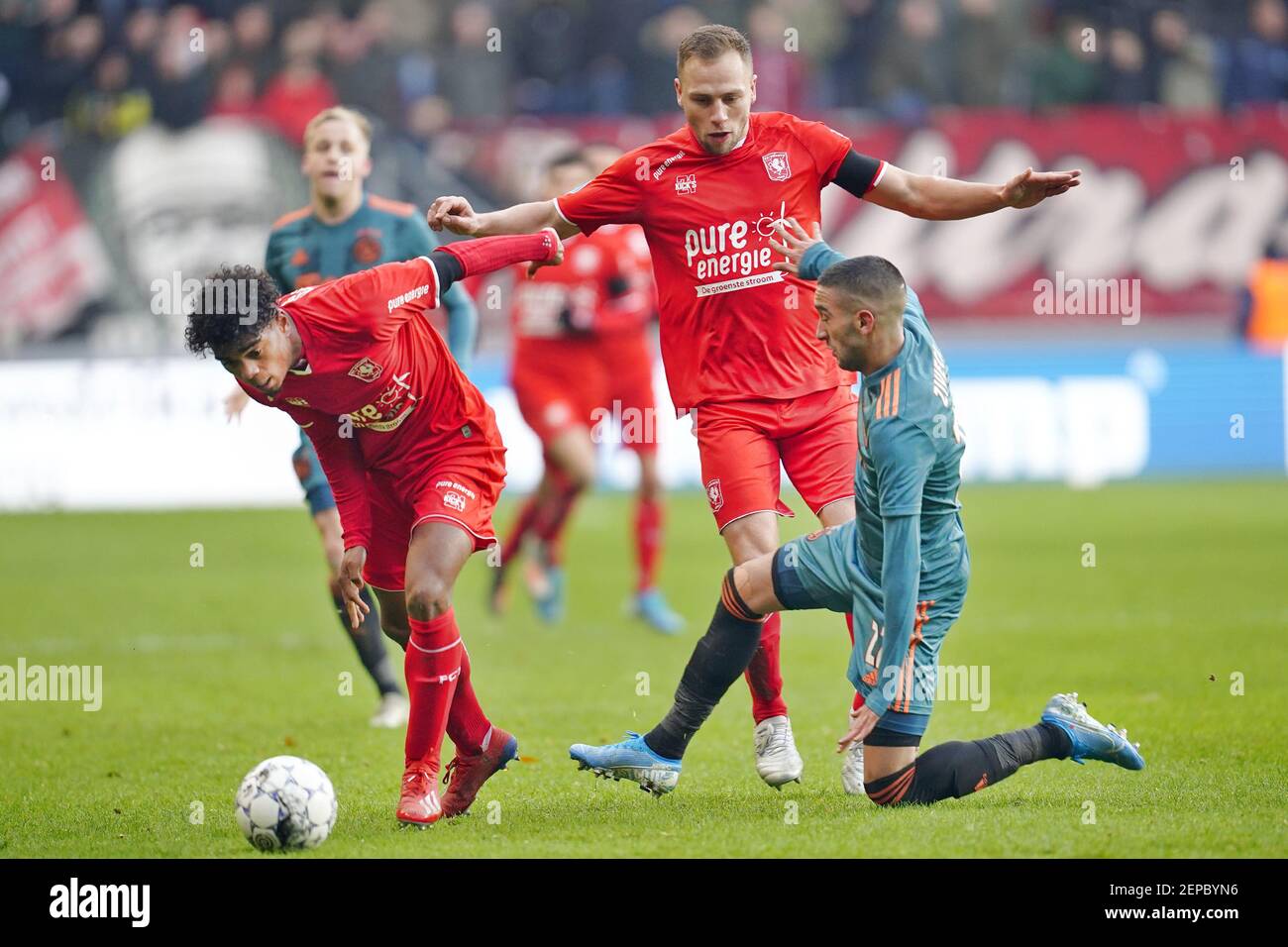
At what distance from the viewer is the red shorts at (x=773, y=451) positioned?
6.34 meters

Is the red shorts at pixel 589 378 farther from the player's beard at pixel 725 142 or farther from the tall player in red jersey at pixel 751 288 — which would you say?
the player's beard at pixel 725 142

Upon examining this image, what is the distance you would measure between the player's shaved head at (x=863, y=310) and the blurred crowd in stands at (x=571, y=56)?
12.5 metres

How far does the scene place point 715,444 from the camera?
642cm

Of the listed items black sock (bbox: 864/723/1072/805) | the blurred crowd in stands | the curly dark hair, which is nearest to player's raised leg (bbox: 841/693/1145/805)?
black sock (bbox: 864/723/1072/805)

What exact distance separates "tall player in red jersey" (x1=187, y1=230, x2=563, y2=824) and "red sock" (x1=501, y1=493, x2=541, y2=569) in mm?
4703

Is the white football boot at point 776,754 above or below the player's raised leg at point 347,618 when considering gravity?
below

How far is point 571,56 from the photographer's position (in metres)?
18.7

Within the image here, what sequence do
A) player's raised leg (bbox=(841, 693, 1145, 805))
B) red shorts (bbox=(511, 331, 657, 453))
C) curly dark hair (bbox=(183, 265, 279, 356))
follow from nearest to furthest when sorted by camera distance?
1. curly dark hair (bbox=(183, 265, 279, 356))
2. player's raised leg (bbox=(841, 693, 1145, 805))
3. red shorts (bbox=(511, 331, 657, 453))

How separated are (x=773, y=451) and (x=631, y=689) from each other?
252 centimetres

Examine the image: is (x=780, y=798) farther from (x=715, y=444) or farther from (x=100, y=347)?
(x=100, y=347)

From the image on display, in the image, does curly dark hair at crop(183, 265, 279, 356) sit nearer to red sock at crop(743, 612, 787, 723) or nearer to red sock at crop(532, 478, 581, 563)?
red sock at crop(743, 612, 787, 723)

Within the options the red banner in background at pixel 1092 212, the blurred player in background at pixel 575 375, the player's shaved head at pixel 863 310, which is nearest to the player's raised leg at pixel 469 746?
the player's shaved head at pixel 863 310

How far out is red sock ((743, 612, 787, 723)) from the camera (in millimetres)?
6477

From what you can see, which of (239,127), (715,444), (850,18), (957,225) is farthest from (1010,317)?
(715,444)
